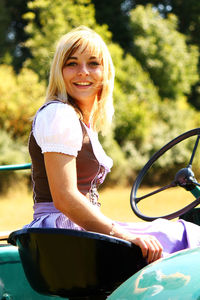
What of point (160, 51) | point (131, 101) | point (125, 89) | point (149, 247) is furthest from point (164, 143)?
point (149, 247)

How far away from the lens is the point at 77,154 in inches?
60.9

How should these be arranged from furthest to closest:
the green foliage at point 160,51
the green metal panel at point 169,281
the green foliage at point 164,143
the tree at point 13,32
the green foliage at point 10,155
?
1. the tree at point 13,32
2. the green foliage at point 160,51
3. the green foliage at point 164,143
4. the green foliage at point 10,155
5. the green metal panel at point 169,281

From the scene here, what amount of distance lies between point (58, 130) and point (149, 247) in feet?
1.37

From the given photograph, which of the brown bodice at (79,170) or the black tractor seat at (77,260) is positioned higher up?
the brown bodice at (79,170)

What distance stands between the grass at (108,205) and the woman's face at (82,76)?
20.2 feet

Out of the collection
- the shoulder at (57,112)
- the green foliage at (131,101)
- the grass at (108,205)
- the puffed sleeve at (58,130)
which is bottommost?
the grass at (108,205)

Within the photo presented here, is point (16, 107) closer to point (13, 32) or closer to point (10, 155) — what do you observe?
point (10, 155)

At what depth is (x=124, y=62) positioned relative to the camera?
44.8 ft

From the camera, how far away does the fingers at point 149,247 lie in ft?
4.44

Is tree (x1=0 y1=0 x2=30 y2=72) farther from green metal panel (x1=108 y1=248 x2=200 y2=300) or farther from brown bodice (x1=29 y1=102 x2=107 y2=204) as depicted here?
green metal panel (x1=108 y1=248 x2=200 y2=300)

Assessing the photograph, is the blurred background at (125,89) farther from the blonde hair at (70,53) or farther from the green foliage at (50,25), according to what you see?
the blonde hair at (70,53)

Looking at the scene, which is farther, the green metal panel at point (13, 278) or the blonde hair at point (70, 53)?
the green metal panel at point (13, 278)

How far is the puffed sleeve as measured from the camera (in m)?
1.44

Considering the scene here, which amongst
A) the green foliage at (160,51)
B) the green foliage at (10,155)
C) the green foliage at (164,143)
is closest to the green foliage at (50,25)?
the green foliage at (10,155)
